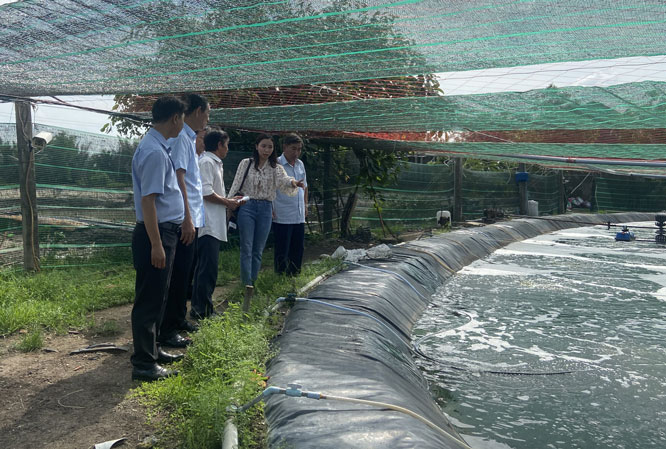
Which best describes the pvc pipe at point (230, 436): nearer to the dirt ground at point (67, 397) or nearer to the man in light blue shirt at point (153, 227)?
the dirt ground at point (67, 397)

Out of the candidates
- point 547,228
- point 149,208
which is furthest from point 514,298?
point 547,228

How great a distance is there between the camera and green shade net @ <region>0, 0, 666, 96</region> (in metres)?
2.50

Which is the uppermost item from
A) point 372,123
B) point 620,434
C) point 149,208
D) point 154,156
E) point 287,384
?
point 372,123

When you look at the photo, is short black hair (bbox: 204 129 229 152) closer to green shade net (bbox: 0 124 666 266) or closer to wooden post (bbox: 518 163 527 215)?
green shade net (bbox: 0 124 666 266)

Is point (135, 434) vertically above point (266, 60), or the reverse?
point (266, 60)

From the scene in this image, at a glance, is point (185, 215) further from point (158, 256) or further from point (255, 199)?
point (255, 199)

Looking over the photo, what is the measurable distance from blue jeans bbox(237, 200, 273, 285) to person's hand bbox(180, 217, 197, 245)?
1303 millimetres

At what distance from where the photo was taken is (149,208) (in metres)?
2.51

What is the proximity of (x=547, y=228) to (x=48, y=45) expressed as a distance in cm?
1194

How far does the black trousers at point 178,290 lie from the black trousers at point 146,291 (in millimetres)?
423

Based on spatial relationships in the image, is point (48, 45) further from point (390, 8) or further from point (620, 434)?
point (620, 434)

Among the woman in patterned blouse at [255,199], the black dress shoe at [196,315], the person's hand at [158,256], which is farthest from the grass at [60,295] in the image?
the person's hand at [158,256]

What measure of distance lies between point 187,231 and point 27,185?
3.13m

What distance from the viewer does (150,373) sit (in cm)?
270
